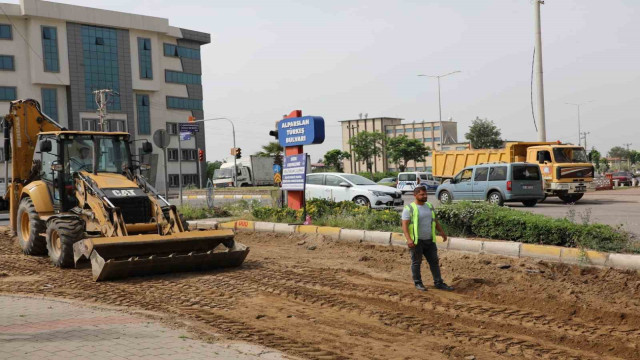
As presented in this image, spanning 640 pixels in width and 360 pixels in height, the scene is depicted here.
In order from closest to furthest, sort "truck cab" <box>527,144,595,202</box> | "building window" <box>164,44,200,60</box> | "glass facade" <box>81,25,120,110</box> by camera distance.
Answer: "truck cab" <box>527,144,595,202</box> < "glass facade" <box>81,25,120,110</box> < "building window" <box>164,44,200,60</box>

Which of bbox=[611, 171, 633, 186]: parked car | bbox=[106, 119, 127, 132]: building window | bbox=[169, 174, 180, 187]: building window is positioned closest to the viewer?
bbox=[611, 171, 633, 186]: parked car

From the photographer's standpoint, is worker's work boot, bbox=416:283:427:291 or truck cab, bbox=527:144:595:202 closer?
worker's work boot, bbox=416:283:427:291

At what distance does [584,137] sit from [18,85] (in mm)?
94040

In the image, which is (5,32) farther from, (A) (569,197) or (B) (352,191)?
(A) (569,197)

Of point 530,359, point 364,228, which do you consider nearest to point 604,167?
point 364,228

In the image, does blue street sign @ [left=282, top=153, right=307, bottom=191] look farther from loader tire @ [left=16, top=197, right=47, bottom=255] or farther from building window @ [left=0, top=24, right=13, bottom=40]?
building window @ [left=0, top=24, right=13, bottom=40]

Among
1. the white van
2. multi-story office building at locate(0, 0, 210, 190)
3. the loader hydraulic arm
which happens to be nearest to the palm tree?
multi-story office building at locate(0, 0, 210, 190)

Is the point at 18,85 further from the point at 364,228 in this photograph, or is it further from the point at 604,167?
the point at 604,167

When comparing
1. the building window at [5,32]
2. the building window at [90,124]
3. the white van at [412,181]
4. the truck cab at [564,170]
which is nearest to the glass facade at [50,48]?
the building window at [5,32]

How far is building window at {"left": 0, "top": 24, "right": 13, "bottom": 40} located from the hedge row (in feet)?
179

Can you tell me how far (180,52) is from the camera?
231 ft

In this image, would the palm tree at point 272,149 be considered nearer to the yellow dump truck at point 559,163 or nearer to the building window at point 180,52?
the building window at point 180,52

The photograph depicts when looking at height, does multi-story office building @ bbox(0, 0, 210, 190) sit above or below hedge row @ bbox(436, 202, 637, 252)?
above

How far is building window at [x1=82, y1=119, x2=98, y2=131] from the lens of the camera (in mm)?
59844
